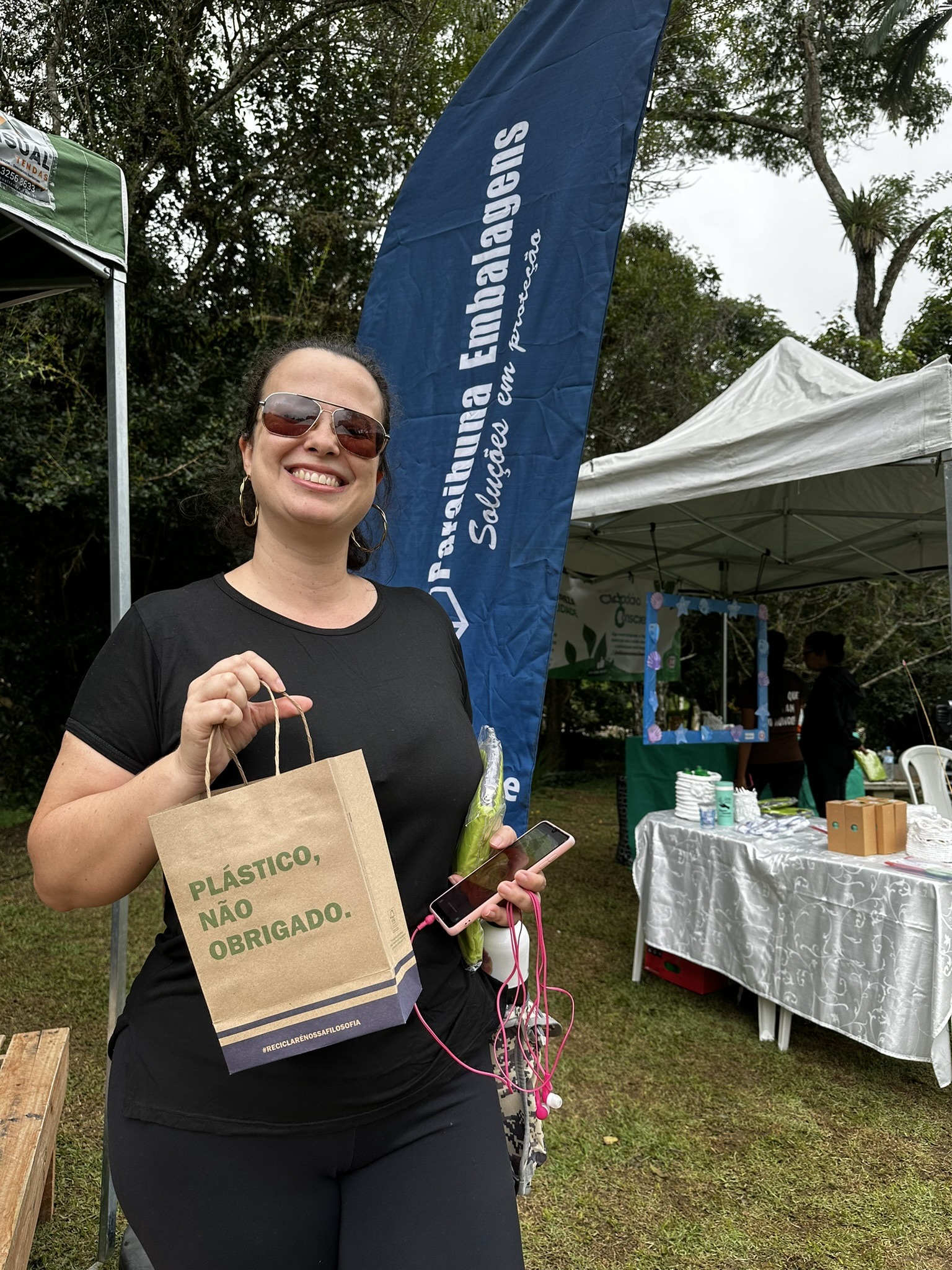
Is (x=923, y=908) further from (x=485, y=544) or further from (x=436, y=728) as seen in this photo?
(x=436, y=728)

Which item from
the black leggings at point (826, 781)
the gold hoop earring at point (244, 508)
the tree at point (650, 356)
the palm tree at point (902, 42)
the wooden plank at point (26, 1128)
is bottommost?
the wooden plank at point (26, 1128)

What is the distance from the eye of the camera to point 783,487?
17.6 ft

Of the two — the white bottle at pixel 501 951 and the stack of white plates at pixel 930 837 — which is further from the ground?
the stack of white plates at pixel 930 837

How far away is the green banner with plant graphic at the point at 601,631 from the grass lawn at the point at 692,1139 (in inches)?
88.1

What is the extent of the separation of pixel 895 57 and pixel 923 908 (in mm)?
12412

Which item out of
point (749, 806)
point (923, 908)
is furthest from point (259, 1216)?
point (749, 806)

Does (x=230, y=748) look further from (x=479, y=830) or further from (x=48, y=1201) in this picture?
(x=48, y=1201)

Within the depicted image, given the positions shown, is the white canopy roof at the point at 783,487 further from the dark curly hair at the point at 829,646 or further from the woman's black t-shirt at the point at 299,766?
the woman's black t-shirt at the point at 299,766

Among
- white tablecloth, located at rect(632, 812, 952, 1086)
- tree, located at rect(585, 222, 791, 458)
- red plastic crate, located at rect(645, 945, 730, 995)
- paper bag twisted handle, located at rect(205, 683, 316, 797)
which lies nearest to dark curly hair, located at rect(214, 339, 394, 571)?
paper bag twisted handle, located at rect(205, 683, 316, 797)

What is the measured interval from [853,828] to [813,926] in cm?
43

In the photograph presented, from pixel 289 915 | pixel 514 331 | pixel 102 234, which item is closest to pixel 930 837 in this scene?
pixel 514 331

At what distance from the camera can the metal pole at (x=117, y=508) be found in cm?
194

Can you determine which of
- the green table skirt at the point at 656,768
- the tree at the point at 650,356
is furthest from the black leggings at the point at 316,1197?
the tree at the point at 650,356

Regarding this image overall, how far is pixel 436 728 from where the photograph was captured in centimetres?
111
